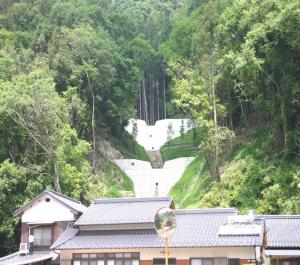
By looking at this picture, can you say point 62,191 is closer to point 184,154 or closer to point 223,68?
point 223,68

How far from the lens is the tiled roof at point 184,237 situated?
22.6 m

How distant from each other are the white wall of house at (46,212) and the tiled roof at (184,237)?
124 inches

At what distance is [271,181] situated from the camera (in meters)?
33.4

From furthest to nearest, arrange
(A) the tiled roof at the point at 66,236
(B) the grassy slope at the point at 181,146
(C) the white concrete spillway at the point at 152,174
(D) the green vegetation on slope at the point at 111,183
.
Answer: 1. (B) the grassy slope at the point at 181,146
2. (C) the white concrete spillway at the point at 152,174
3. (D) the green vegetation on slope at the point at 111,183
4. (A) the tiled roof at the point at 66,236

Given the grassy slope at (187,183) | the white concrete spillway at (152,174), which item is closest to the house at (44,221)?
the grassy slope at (187,183)

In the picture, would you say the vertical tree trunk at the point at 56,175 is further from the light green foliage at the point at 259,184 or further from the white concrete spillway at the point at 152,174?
the white concrete spillway at the point at 152,174

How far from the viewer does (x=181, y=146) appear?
196ft

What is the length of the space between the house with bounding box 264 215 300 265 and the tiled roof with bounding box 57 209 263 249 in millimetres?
2035

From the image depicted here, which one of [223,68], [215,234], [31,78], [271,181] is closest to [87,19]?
[31,78]

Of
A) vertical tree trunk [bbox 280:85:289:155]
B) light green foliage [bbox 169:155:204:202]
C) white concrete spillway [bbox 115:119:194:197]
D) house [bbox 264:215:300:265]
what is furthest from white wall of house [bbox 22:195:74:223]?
white concrete spillway [bbox 115:119:194:197]

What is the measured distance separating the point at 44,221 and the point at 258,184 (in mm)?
14289

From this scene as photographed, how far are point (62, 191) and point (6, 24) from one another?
28144 mm

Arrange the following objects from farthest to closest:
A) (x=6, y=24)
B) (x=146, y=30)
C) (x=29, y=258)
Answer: (x=146, y=30), (x=6, y=24), (x=29, y=258)

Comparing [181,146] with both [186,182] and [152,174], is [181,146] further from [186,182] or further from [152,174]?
[186,182]
